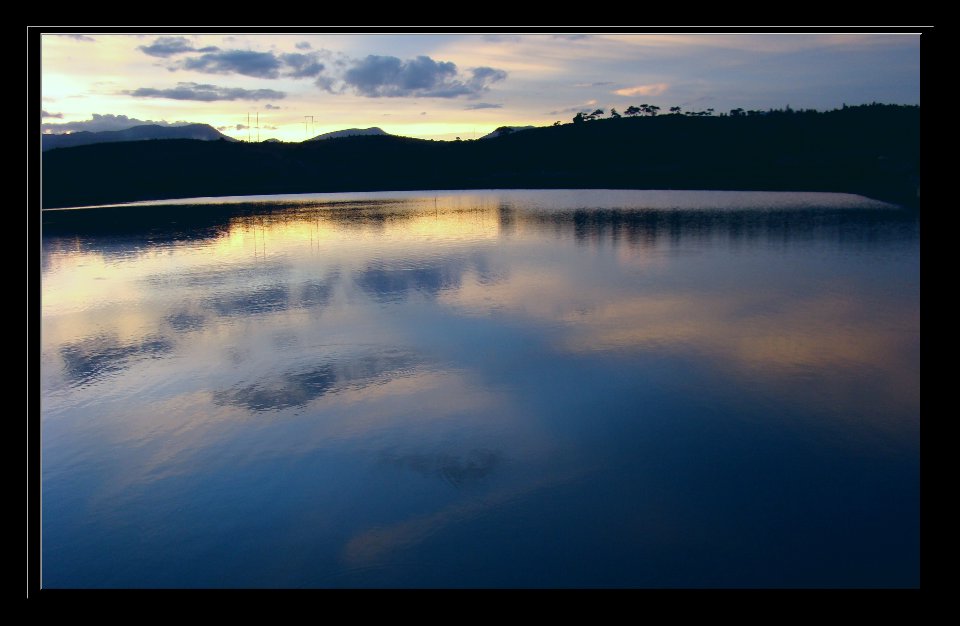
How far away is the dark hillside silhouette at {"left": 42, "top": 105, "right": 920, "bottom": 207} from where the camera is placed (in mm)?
56219

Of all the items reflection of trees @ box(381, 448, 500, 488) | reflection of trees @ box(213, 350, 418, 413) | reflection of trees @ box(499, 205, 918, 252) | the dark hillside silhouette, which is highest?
the dark hillside silhouette

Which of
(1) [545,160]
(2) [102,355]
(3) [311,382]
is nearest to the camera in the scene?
(3) [311,382]

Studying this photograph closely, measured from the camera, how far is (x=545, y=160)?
274ft

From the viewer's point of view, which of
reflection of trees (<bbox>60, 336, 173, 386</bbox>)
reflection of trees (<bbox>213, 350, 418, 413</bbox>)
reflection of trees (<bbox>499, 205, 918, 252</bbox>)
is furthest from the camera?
reflection of trees (<bbox>499, 205, 918, 252</bbox>)

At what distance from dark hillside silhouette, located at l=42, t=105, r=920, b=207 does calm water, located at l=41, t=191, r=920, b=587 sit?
37.9 meters

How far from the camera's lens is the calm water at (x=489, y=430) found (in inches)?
187

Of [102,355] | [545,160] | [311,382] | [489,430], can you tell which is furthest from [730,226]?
[545,160]

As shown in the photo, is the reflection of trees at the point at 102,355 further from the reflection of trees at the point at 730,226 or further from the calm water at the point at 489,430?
the reflection of trees at the point at 730,226

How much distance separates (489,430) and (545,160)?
79.7m

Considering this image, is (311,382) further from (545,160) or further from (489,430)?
(545,160)

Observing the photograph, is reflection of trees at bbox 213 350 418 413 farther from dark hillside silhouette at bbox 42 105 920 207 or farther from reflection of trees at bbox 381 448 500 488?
dark hillside silhouette at bbox 42 105 920 207

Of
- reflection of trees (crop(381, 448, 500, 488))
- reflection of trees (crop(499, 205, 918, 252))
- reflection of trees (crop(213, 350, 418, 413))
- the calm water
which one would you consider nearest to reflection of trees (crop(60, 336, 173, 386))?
the calm water

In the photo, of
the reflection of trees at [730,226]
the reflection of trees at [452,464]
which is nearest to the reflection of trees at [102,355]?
the reflection of trees at [452,464]
